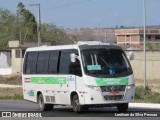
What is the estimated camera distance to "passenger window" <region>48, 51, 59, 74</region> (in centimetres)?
2405

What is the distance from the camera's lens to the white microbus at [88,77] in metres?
21.4

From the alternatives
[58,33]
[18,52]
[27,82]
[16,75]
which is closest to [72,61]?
[27,82]

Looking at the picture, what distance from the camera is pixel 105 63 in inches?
859

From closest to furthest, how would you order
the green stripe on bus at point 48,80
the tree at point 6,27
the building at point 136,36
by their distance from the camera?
the green stripe on bus at point 48,80
the tree at point 6,27
the building at point 136,36

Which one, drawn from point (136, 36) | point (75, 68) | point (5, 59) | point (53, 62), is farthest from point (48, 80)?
point (136, 36)

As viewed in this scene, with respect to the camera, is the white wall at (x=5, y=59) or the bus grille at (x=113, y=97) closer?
the bus grille at (x=113, y=97)

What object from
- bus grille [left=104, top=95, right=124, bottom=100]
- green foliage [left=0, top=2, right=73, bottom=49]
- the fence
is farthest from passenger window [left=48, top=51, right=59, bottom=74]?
green foliage [left=0, top=2, right=73, bottom=49]

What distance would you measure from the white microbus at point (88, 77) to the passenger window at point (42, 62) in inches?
4.8

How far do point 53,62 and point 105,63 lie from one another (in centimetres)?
327

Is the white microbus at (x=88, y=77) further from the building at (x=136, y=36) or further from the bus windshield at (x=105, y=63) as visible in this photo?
the building at (x=136, y=36)

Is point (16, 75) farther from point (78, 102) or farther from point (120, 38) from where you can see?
point (120, 38)

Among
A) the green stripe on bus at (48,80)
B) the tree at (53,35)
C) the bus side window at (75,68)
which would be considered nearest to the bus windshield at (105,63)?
the bus side window at (75,68)

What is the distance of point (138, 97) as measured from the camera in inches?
1539

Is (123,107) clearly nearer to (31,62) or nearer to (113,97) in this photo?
(113,97)
